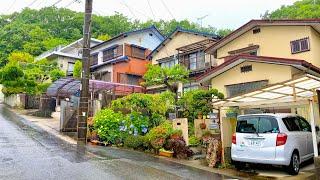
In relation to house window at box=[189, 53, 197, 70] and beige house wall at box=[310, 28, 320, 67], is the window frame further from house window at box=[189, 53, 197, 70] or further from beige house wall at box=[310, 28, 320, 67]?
beige house wall at box=[310, 28, 320, 67]

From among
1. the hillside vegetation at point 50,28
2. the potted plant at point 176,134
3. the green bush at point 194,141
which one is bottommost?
the green bush at point 194,141

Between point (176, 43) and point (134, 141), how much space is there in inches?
780

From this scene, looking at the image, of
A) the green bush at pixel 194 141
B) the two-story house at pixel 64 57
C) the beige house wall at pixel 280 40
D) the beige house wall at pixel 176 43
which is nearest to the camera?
the green bush at pixel 194 141

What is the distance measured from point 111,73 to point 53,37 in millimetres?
29454

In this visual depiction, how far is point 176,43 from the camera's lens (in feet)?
106

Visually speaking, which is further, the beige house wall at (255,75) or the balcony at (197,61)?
the balcony at (197,61)

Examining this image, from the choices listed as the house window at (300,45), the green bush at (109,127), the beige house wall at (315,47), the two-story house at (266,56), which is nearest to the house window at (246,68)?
the two-story house at (266,56)

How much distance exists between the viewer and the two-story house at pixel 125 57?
35969mm

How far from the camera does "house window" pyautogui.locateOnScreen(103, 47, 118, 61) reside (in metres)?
38.0

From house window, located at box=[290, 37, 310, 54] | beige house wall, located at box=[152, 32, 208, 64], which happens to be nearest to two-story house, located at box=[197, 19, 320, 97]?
house window, located at box=[290, 37, 310, 54]

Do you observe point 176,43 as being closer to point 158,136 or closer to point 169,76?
point 169,76

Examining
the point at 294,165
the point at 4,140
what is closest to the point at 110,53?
the point at 4,140

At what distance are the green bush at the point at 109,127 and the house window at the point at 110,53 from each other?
22.9 metres

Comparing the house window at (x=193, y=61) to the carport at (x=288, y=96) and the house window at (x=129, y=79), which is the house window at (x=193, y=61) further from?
the carport at (x=288, y=96)
